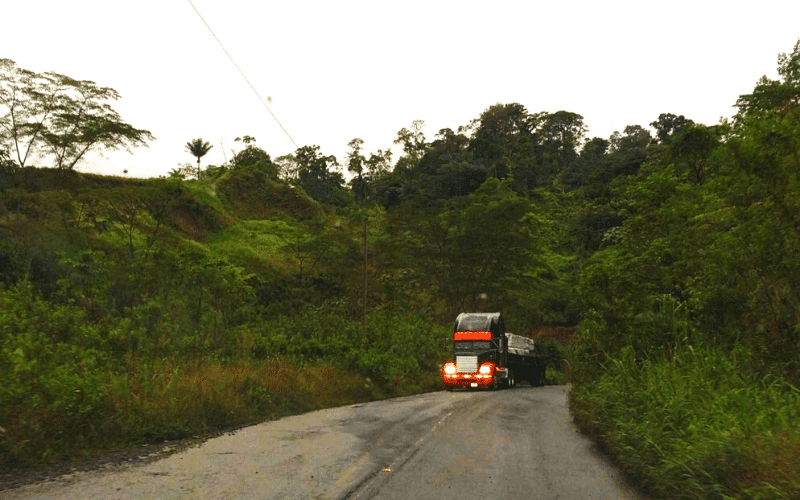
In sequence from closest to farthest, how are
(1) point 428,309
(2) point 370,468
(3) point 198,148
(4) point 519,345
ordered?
(2) point 370,468, (4) point 519,345, (1) point 428,309, (3) point 198,148

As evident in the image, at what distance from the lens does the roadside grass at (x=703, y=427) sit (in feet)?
21.4

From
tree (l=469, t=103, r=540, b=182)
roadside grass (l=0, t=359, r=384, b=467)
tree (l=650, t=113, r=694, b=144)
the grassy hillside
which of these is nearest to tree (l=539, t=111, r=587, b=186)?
tree (l=469, t=103, r=540, b=182)

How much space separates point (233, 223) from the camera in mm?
64062

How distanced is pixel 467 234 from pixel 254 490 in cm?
3661

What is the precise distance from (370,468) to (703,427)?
427cm

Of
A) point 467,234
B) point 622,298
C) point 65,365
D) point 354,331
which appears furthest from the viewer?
point 467,234

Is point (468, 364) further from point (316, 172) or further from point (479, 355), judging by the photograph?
point (316, 172)

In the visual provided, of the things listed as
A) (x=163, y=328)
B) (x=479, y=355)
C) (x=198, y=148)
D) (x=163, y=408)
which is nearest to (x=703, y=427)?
(x=163, y=408)

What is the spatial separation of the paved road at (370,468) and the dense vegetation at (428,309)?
915 mm

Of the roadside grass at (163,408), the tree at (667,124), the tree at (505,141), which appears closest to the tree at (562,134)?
the tree at (505,141)

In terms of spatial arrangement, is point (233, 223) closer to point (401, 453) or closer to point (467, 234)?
point (467, 234)

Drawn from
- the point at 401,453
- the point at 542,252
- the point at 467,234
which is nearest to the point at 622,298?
the point at 401,453

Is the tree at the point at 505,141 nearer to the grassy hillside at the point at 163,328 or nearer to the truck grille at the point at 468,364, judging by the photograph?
the grassy hillside at the point at 163,328

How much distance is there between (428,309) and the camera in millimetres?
50406
